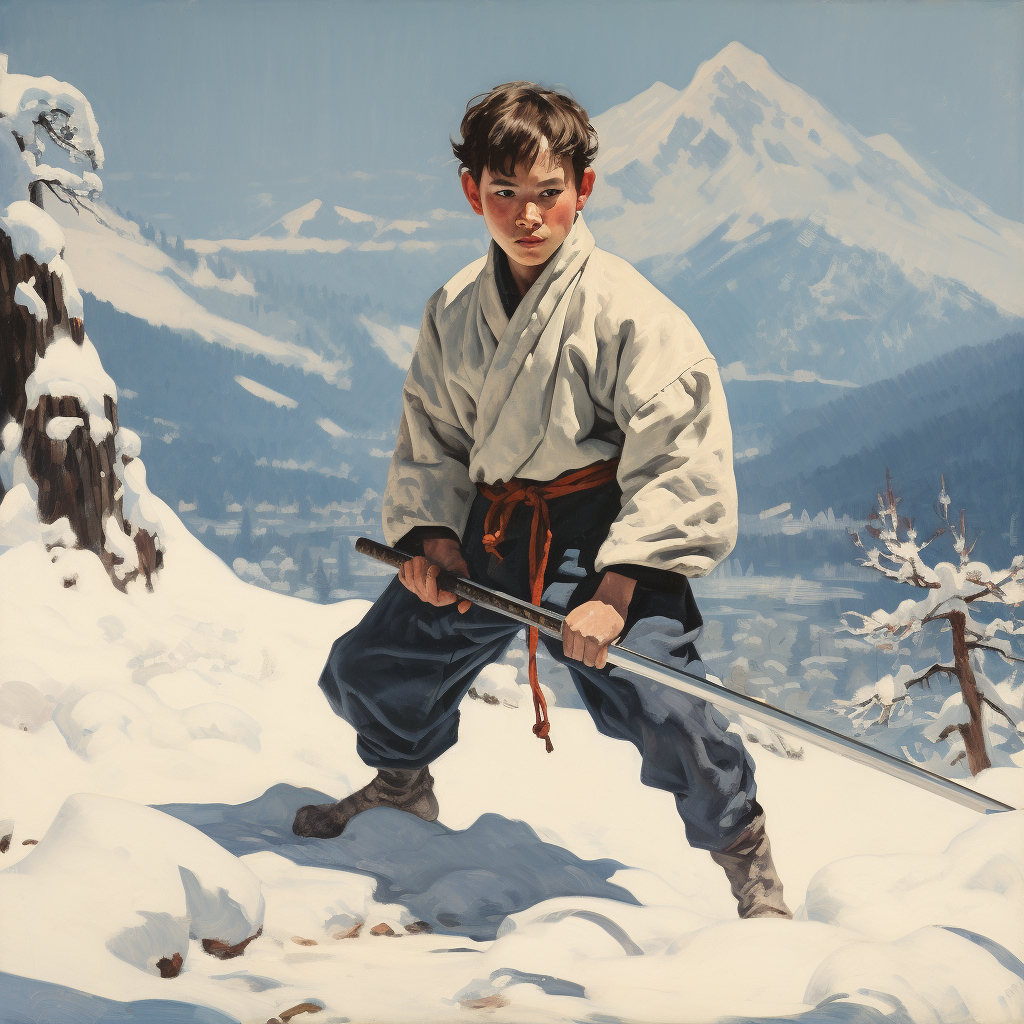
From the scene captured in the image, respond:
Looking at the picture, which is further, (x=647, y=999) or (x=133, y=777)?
(x=133, y=777)

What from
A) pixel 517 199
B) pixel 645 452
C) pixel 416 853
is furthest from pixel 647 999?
pixel 517 199

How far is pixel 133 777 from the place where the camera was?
1505 millimetres

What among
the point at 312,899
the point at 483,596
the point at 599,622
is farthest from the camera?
the point at 312,899

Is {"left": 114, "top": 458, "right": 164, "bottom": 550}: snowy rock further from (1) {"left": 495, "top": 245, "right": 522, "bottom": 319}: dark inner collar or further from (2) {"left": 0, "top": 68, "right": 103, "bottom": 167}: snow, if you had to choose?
(1) {"left": 495, "top": 245, "right": 522, "bottom": 319}: dark inner collar

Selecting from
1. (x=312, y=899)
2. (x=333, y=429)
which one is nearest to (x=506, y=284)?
(x=333, y=429)

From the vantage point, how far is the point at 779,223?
59.1 inches

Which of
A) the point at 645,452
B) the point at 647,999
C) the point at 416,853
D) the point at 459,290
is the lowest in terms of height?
the point at 647,999

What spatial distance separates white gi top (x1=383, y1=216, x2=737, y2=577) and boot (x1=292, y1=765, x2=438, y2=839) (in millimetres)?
436

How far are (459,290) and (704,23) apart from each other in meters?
0.67

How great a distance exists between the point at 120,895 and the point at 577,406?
1.11 meters

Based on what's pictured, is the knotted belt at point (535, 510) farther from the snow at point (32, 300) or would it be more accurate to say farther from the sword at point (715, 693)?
the snow at point (32, 300)

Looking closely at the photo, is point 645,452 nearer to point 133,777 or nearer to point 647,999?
point 647,999

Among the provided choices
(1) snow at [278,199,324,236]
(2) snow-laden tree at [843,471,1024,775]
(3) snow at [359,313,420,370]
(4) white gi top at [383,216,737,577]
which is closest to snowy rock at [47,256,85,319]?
(1) snow at [278,199,324,236]

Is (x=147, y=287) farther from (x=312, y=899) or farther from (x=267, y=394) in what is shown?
(x=312, y=899)
